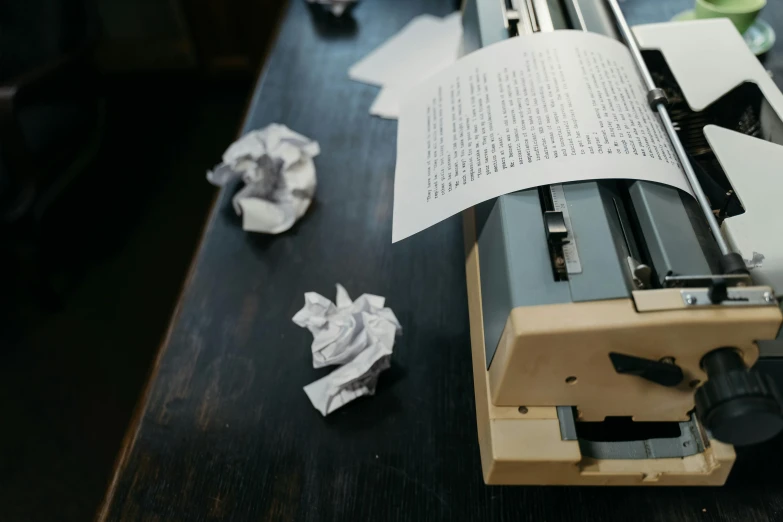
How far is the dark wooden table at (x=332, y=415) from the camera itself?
0.67 meters

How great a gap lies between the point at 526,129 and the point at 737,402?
0.34m

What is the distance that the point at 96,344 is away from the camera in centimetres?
160

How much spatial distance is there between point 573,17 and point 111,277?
1.46 m

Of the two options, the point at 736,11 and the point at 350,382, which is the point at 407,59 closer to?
the point at 736,11

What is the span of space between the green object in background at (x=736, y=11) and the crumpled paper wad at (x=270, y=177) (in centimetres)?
67

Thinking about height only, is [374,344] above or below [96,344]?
above

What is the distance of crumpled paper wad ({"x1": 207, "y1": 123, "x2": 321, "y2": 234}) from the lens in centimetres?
93

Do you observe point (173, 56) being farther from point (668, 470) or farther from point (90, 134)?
point (668, 470)

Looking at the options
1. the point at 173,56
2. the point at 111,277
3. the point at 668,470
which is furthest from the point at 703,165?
the point at 173,56

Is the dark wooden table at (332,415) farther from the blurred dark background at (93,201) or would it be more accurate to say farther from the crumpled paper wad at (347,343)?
the blurred dark background at (93,201)

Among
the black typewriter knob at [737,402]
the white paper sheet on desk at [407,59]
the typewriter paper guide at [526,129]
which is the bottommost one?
the white paper sheet on desk at [407,59]

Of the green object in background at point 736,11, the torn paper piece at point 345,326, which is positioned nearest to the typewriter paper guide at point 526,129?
the torn paper piece at point 345,326

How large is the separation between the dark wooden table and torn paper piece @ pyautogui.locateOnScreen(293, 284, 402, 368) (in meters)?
0.04

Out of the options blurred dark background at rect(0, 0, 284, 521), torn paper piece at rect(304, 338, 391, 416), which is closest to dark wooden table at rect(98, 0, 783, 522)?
torn paper piece at rect(304, 338, 391, 416)
